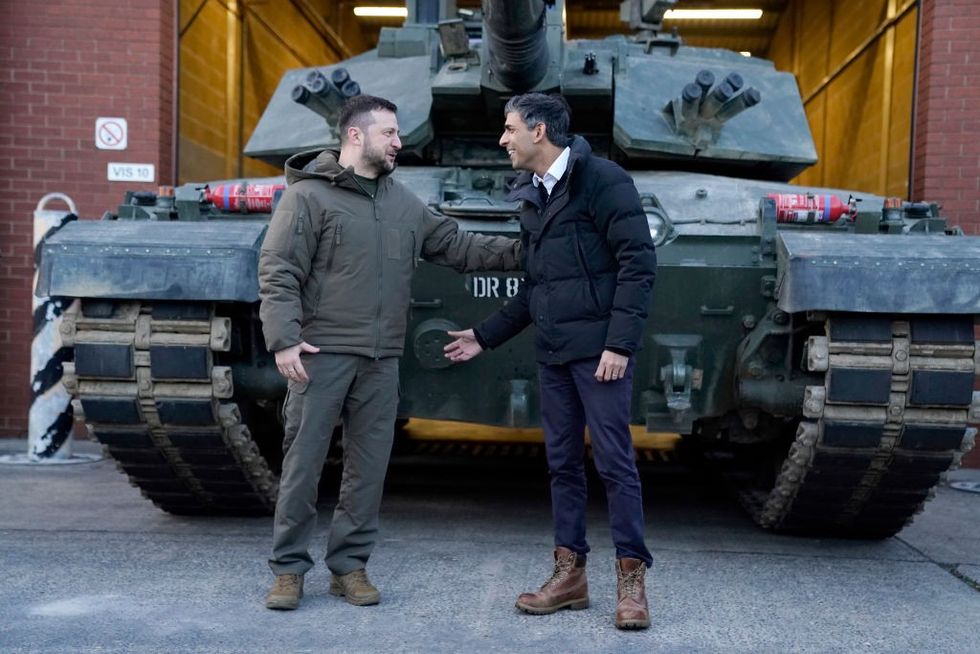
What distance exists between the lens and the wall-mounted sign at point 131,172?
9.97m

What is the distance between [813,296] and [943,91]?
16.4 ft

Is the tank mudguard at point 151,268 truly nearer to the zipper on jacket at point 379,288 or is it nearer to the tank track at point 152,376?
the tank track at point 152,376

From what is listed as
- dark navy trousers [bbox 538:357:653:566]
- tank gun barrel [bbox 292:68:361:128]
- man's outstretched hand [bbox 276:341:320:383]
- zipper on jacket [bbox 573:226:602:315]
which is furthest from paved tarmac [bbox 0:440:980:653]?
tank gun barrel [bbox 292:68:361:128]

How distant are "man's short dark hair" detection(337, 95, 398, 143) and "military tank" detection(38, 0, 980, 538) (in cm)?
88

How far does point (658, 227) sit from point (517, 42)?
1147 mm

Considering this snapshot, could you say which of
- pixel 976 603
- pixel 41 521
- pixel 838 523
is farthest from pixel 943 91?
pixel 41 521

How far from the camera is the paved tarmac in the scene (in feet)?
14.5

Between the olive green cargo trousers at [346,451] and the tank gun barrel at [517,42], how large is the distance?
1.80m

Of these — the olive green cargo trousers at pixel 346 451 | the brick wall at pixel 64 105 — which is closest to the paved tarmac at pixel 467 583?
the olive green cargo trousers at pixel 346 451

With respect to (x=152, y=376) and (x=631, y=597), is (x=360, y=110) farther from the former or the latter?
(x=631, y=597)

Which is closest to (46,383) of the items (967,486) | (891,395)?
(891,395)

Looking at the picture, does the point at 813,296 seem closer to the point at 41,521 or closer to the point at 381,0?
the point at 41,521

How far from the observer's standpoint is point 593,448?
472 centimetres

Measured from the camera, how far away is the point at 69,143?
997 cm
